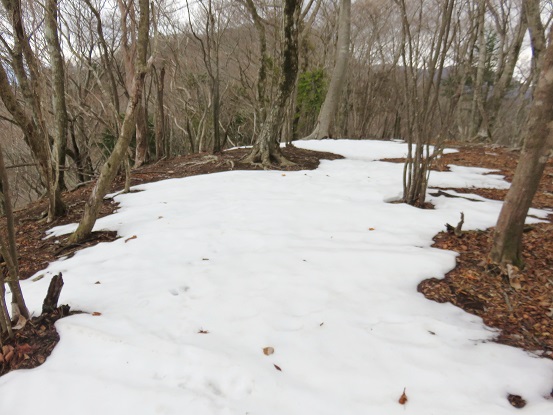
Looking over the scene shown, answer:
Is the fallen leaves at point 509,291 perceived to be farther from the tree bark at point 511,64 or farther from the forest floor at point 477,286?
the tree bark at point 511,64

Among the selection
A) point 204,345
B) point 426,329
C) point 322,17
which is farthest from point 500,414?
point 322,17

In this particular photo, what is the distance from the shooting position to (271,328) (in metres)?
1.97

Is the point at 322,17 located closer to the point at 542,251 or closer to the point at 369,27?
the point at 369,27

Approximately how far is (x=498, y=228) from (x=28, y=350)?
3141 mm

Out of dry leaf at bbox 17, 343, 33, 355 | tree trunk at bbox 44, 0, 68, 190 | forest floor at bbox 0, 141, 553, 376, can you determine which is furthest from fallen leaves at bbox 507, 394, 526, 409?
tree trunk at bbox 44, 0, 68, 190

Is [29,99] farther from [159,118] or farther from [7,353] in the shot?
[159,118]

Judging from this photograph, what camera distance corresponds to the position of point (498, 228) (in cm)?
248

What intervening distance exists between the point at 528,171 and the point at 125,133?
3.53 meters

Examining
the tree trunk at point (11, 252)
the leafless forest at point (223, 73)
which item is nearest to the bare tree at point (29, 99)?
the leafless forest at point (223, 73)

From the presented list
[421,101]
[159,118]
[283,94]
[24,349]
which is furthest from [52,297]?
[159,118]

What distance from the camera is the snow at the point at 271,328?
149 cm

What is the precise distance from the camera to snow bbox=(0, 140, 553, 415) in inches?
58.6

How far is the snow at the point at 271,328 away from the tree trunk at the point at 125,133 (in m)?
0.31

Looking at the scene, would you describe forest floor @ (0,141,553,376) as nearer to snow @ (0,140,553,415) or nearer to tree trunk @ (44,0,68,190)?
snow @ (0,140,553,415)
